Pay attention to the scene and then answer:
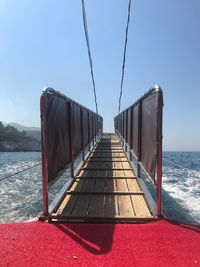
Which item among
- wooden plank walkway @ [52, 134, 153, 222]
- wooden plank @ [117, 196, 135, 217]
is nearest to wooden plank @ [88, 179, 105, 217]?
wooden plank walkway @ [52, 134, 153, 222]

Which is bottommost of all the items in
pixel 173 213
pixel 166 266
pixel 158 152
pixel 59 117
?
pixel 173 213

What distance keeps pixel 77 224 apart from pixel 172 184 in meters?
10.8

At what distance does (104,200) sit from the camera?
205 inches

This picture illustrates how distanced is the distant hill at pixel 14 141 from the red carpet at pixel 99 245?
8733cm

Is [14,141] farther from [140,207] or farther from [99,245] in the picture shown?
[99,245]

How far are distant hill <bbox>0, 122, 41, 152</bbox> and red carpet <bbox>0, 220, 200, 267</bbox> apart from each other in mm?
87330

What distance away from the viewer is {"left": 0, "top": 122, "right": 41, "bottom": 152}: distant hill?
89.1 m

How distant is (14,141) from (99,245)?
318 ft

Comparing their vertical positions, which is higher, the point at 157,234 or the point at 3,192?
the point at 157,234

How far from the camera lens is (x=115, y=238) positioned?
11.3ft

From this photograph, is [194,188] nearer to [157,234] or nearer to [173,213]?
[173,213]

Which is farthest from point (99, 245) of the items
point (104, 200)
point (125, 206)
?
point (104, 200)

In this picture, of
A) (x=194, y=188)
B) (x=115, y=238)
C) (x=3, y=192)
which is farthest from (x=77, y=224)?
(x=194, y=188)

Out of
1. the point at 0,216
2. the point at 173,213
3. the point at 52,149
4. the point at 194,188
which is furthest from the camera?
the point at 194,188
